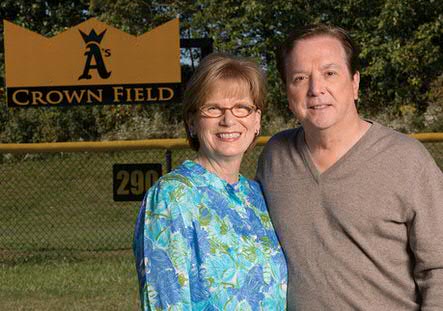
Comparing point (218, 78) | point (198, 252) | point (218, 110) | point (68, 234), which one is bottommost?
point (68, 234)

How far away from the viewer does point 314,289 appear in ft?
9.82

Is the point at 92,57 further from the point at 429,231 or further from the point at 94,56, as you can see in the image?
the point at 429,231

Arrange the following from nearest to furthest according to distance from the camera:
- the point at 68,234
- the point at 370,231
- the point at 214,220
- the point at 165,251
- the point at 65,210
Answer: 1. the point at 165,251
2. the point at 214,220
3. the point at 370,231
4. the point at 68,234
5. the point at 65,210

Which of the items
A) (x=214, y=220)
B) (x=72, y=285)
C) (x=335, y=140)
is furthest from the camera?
(x=72, y=285)

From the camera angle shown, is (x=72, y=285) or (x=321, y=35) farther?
(x=72, y=285)

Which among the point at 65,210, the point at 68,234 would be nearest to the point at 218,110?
the point at 68,234

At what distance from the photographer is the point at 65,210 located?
11.2 m

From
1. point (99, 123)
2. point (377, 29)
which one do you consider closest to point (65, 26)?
point (99, 123)

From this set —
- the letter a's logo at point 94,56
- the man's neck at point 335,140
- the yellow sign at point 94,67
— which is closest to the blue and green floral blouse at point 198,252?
the man's neck at point 335,140

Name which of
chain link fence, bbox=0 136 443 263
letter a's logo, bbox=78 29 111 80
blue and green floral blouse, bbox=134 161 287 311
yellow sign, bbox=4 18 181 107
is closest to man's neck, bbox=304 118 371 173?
blue and green floral blouse, bbox=134 161 287 311

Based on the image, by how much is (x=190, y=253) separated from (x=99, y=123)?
50.9 ft

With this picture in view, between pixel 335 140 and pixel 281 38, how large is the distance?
16071mm

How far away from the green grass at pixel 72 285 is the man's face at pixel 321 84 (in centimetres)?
419

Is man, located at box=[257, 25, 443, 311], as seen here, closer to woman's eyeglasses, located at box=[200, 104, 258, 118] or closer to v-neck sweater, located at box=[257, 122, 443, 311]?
v-neck sweater, located at box=[257, 122, 443, 311]
